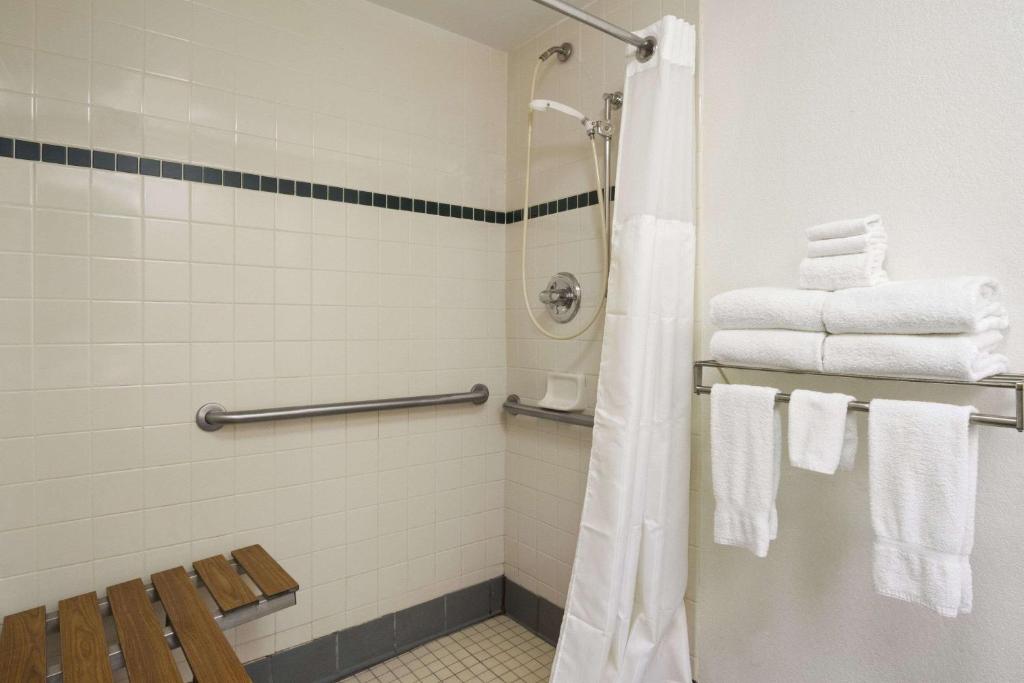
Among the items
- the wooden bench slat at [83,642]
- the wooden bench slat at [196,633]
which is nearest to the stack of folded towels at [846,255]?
the wooden bench slat at [196,633]

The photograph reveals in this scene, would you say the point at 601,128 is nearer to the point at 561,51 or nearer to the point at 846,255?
the point at 561,51

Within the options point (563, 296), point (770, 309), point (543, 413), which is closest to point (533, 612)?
point (543, 413)

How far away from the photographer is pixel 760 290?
47.0 inches

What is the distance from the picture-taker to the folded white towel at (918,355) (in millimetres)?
911

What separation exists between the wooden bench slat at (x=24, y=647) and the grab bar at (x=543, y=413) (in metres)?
1.43

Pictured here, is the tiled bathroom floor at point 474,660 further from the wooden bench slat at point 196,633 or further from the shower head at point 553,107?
the shower head at point 553,107

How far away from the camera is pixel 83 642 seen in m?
1.19

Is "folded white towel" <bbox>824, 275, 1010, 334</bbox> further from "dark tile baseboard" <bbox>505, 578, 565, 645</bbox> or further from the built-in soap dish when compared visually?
"dark tile baseboard" <bbox>505, 578, 565, 645</bbox>

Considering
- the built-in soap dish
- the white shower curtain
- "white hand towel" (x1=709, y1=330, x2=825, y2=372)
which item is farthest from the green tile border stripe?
"white hand towel" (x1=709, y1=330, x2=825, y2=372)

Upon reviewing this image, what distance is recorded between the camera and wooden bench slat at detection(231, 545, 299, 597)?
4.66 feet

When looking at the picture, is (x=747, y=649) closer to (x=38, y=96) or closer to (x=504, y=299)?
(x=504, y=299)

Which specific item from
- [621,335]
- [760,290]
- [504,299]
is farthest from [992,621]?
[504,299]

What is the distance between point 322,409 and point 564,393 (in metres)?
0.84

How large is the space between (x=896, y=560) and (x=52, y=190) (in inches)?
82.2
